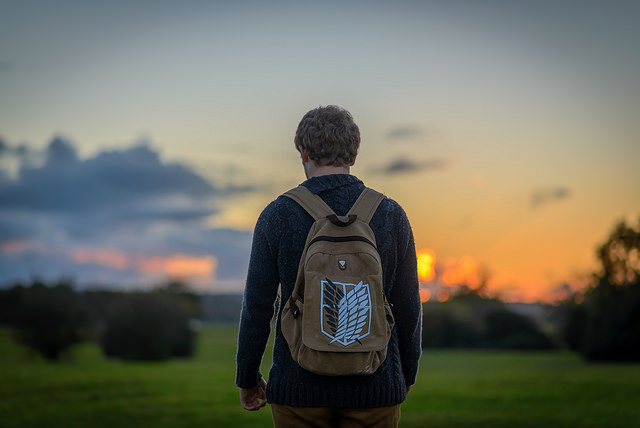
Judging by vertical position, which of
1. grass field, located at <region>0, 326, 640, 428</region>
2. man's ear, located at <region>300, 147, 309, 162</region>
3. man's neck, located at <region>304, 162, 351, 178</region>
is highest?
man's ear, located at <region>300, 147, 309, 162</region>

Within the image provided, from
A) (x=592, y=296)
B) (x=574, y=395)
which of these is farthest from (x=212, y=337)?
(x=574, y=395)

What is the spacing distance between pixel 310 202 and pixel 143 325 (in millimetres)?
35360

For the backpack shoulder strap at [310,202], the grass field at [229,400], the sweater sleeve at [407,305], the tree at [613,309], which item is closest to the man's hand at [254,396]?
the sweater sleeve at [407,305]

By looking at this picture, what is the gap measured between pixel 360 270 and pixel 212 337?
69374 mm

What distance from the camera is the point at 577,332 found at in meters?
40.2

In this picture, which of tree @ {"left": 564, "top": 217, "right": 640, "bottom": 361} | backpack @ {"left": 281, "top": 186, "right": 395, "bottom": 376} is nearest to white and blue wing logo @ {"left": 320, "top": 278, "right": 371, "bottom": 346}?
backpack @ {"left": 281, "top": 186, "right": 395, "bottom": 376}

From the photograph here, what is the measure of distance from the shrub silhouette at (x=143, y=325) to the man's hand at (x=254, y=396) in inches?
1322

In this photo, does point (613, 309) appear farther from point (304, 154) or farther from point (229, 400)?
point (304, 154)

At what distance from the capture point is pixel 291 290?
3938 mm

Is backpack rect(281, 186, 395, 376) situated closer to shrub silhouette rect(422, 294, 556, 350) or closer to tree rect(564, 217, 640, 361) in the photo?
tree rect(564, 217, 640, 361)

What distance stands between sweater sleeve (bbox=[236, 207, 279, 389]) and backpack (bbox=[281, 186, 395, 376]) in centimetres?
27

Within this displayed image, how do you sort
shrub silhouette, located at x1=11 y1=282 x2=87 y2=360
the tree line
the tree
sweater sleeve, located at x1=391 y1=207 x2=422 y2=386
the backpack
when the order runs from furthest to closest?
shrub silhouette, located at x1=11 y1=282 x2=87 y2=360 < the tree line < the tree < sweater sleeve, located at x1=391 y1=207 x2=422 y2=386 < the backpack

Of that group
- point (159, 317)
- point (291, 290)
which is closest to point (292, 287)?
point (291, 290)

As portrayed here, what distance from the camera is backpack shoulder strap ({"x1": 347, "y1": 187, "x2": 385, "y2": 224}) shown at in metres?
3.89
